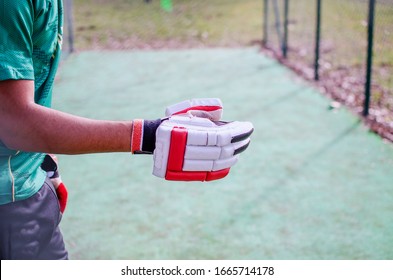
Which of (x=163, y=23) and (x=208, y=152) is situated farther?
(x=163, y=23)

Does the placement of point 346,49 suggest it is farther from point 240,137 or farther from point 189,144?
point 189,144

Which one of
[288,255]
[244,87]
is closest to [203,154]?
[288,255]

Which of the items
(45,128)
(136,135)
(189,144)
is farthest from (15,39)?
(189,144)

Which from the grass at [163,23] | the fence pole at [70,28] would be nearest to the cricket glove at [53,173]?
the fence pole at [70,28]

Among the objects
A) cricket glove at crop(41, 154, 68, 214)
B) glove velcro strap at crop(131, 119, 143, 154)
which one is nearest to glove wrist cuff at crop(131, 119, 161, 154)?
glove velcro strap at crop(131, 119, 143, 154)

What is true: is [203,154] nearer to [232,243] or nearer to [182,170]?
[182,170]

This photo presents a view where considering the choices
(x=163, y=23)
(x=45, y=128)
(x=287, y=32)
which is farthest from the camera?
(x=163, y=23)

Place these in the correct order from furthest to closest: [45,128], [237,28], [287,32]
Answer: [237,28], [287,32], [45,128]

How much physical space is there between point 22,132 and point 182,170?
0.41 meters

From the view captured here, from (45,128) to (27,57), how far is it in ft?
0.64

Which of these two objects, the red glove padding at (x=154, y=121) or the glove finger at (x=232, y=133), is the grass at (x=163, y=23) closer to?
the red glove padding at (x=154, y=121)

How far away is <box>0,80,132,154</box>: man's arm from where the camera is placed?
148 centimetres

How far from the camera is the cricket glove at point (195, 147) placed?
5.22ft

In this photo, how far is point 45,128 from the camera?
1.49 m
